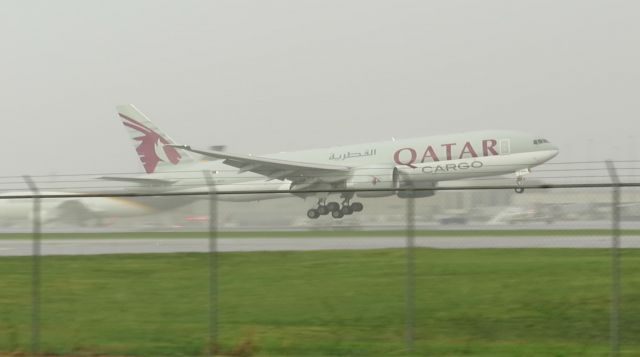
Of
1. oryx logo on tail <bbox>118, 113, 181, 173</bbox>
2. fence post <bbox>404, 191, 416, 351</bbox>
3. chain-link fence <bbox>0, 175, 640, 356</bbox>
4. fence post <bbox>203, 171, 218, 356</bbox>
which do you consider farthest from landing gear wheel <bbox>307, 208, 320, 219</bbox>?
oryx logo on tail <bbox>118, 113, 181, 173</bbox>

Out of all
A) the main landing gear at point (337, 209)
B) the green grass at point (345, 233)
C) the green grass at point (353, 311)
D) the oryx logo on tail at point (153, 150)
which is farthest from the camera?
the oryx logo on tail at point (153, 150)

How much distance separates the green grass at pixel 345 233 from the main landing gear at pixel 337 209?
0.97 feet

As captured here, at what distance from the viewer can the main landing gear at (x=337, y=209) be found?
11.5 meters

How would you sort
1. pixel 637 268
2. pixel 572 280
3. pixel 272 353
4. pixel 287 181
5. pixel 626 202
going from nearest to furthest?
pixel 626 202 < pixel 272 353 < pixel 572 280 < pixel 637 268 < pixel 287 181

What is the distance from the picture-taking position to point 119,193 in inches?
455

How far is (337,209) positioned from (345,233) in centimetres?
90

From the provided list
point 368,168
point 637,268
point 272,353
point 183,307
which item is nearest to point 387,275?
point 272,353

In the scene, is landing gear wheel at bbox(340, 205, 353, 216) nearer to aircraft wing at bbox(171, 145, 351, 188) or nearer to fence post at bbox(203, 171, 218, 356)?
fence post at bbox(203, 171, 218, 356)

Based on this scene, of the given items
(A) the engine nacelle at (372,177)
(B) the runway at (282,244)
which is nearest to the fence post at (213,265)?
(B) the runway at (282,244)

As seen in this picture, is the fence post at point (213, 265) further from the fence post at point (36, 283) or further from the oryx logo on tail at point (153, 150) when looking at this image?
the oryx logo on tail at point (153, 150)

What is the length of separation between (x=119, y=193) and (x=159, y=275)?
1496 millimetres

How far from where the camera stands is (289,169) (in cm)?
3941

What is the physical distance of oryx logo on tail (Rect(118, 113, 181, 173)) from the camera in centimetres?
4875

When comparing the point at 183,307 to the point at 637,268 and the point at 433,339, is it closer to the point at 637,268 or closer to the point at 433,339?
the point at 433,339
